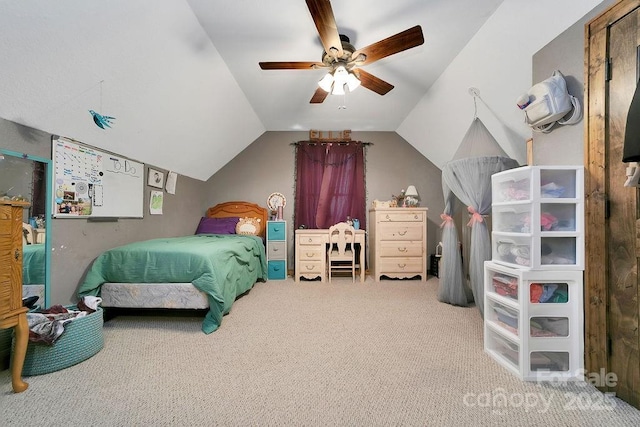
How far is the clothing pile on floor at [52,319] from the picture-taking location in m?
1.52

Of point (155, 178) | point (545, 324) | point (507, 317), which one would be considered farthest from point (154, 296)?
point (545, 324)

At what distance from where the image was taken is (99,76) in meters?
1.85

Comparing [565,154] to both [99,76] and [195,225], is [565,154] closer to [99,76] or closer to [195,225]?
[99,76]

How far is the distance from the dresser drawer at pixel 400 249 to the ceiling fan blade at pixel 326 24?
102 inches

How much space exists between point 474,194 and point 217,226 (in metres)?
3.49

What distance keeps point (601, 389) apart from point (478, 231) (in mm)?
1300

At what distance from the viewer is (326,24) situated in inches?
65.5

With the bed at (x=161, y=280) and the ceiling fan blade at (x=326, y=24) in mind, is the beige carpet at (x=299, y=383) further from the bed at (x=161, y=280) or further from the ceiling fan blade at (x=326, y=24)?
the ceiling fan blade at (x=326, y=24)

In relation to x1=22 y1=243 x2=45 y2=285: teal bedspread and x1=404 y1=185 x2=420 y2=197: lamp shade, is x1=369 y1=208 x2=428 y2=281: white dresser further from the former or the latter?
x1=22 y1=243 x2=45 y2=285: teal bedspread

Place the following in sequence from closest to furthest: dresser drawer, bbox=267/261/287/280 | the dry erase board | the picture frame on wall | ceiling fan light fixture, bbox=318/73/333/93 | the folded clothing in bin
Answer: the folded clothing in bin → the dry erase board → ceiling fan light fixture, bbox=318/73/333/93 → the picture frame on wall → dresser drawer, bbox=267/261/287/280

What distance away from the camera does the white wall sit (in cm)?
167

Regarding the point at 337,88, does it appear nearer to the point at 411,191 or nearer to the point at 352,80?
the point at 352,80

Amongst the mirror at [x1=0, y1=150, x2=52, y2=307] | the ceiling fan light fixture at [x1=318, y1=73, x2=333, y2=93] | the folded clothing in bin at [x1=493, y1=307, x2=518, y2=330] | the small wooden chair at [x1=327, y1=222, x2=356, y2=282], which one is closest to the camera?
the folded clothing in bin at [x1=493, y1=307, x2=518, y2=330]

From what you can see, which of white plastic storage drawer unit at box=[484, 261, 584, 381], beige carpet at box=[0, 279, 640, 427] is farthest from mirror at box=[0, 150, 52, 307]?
white plastic storage drawer unit at box=[484, 261, 584, 381]
